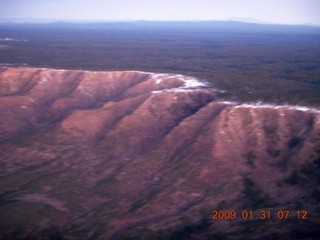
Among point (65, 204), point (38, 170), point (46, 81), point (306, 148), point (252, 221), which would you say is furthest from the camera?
point (46, 81)

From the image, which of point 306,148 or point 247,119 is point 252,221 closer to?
point 306,148

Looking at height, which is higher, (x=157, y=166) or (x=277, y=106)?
(x=277, y=106)

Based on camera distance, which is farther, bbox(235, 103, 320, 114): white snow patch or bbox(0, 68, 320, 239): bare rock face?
bbox(235, 103, 320, 114): white snow patch

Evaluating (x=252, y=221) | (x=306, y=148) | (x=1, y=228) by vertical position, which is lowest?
(x=1, y=228)

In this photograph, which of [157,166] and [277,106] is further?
[277,106]

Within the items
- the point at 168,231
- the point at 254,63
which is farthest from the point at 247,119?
the point at 254,63

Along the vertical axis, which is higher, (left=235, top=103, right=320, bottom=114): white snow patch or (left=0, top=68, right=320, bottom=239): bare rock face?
(left=235, top=103, right=320, bottom=114): white snow patch

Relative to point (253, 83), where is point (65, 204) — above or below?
below

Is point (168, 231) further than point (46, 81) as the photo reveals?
No
